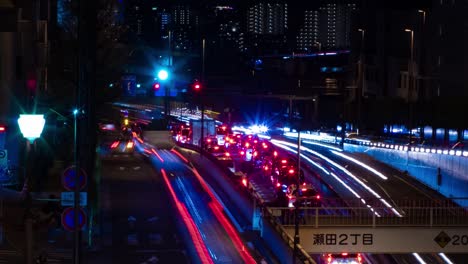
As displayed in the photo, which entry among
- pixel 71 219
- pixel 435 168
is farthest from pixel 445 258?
pixel 71 219

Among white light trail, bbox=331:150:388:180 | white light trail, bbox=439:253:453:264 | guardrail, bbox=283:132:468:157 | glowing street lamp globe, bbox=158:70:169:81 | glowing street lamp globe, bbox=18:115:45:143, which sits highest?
glowing street lamp globe, bbox=158:70:169:81

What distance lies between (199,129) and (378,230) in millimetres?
40707

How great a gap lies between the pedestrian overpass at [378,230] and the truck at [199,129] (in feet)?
123

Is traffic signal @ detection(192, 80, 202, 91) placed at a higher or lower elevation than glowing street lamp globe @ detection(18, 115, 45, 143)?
higher

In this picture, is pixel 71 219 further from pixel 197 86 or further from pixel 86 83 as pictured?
pixel 197 86

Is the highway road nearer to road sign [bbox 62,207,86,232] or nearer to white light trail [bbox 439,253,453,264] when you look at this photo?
road sign [bbox 62,207,86,232]

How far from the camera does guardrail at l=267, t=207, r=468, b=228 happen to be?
1216 inches

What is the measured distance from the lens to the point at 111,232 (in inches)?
1131

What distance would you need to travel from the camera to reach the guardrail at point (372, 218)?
101 ft

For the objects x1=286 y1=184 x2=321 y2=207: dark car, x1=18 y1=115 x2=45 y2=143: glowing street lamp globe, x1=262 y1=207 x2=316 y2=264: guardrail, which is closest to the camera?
x1=18 y1=115 x2=45 y2=143: glowing street lamp globe

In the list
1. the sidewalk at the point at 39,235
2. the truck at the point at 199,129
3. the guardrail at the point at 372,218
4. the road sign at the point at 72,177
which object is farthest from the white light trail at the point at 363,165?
the road sign at the point at 72,177

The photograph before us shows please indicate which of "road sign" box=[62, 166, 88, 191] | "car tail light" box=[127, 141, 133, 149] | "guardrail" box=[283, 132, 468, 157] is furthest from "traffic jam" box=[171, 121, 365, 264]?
"road sign" box=[62, 166, 88, 191]

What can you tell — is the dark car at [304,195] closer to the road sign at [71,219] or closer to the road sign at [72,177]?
the road sign at [72,177]

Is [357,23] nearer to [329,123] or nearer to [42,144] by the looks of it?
[329,123]
